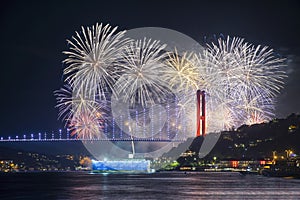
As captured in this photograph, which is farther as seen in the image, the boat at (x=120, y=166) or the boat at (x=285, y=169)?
the boat at (x=120, y=166)

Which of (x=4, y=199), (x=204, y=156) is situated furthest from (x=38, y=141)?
(x=4, y=199)

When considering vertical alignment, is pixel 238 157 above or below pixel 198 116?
below

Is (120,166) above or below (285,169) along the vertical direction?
above

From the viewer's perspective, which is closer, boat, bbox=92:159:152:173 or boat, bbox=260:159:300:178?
boat, bbox=260:159:300:178

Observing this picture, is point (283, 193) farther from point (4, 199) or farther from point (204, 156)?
point (204, 156)

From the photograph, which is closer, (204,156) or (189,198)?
(189,198)

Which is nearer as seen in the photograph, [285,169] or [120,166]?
[285,169]

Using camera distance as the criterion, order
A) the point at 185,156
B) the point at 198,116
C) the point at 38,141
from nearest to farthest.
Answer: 1. the point at 38,141
2. the point at 198,116
3. the point at 185,156

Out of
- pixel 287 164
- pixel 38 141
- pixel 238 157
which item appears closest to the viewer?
pixel 287 164

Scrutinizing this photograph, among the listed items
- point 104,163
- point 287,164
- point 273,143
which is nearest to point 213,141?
point 273,143
